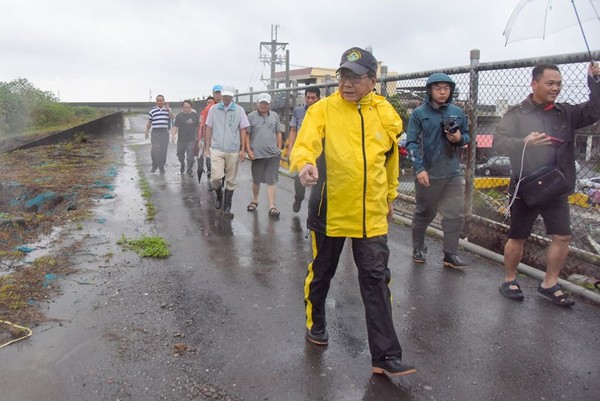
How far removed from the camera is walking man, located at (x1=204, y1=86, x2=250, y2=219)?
24.3 feet

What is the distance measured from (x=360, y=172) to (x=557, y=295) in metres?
2.41

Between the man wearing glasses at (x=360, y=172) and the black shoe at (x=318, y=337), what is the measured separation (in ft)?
1.55

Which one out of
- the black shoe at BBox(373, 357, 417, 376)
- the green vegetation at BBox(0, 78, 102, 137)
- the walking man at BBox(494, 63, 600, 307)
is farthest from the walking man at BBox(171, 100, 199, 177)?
the green vegetation at BBox(0, 78, 102, 137)

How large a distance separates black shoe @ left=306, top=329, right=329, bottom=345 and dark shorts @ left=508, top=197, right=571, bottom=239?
2040mm

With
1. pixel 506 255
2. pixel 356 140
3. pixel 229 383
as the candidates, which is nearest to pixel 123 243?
pixel 229 383

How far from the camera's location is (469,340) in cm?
360

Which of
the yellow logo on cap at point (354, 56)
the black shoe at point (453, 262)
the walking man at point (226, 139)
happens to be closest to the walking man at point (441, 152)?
the black shoe at point (453, 262)

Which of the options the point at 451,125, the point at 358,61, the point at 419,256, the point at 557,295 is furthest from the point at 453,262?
the point at 358,61

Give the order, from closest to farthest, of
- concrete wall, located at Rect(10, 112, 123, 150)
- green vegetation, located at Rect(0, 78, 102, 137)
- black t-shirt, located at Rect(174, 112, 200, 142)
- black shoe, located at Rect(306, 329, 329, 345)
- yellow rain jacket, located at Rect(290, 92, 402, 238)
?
yellow rain jacket, located at Rect(290, 92, 402, 238)
black shoe, located at Rect(306, 329, 329, 345)
black t-shirt, located at Rect(174, 112, 200, 142)
concrete wall, located at Rect(10, 112, 123, 150)
green vegetation, located at Rect(0, 78, 102, 137)

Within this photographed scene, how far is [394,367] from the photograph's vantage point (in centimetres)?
299

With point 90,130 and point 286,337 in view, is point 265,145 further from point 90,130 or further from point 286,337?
point 90,130

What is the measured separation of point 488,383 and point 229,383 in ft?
5.31

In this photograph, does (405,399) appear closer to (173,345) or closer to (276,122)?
(173,345)

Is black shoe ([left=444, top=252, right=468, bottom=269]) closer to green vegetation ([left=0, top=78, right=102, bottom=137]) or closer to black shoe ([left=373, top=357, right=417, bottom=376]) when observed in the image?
black shoe ([left=373, top=357, right=417, bottom=376])
